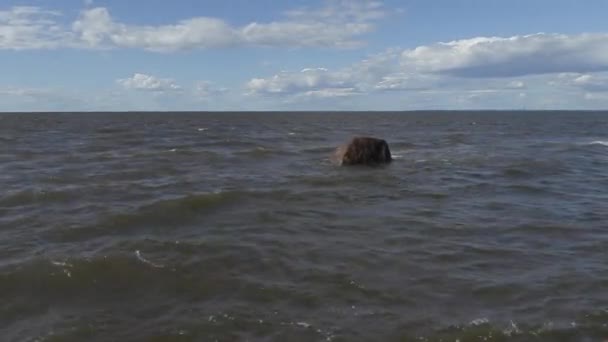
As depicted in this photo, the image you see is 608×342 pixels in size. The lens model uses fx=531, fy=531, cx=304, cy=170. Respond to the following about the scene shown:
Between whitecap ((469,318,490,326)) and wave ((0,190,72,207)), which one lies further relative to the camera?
wave ((0,190,72,207))

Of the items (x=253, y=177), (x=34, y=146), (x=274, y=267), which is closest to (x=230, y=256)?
(x=274, y=267)

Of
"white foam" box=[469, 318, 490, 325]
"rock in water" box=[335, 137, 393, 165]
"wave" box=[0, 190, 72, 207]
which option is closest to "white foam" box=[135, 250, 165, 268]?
"white foam" box=[469, 318, 490, 325]

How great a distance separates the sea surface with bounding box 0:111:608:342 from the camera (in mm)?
8117

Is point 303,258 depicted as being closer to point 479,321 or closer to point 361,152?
point 479,321

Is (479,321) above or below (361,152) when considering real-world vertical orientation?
below

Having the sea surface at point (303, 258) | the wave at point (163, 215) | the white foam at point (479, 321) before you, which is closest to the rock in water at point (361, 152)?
the sea surface at point (303, 258)

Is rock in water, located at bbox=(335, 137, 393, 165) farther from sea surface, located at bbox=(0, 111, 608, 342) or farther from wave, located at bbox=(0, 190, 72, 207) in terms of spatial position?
wave, located at bbox=(0, 190, 72, 207)

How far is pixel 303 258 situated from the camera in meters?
11.3

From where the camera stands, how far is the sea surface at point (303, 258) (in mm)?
8117

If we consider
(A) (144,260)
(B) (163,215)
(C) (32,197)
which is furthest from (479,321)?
(C) (32,197)

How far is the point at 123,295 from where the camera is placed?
9.33 m

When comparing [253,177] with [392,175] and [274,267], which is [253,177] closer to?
[392,175]

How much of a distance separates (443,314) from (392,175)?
14.9 m

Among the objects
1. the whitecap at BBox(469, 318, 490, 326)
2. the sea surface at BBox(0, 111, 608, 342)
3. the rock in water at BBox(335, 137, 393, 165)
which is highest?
the rock in water at BBox(335, 137, 393, 165)
